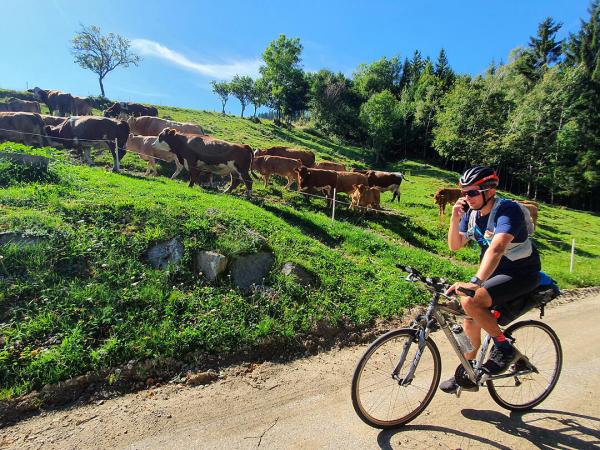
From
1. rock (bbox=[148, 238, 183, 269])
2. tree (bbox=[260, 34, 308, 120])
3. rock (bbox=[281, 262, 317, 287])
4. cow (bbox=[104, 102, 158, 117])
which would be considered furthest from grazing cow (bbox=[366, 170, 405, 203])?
tree (bbox=[260, 34, 308, 120])

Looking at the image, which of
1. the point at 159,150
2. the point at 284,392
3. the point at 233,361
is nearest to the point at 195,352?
the point at 233,361

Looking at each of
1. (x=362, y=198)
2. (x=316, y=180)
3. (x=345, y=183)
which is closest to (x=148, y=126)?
(x=316, y=180)

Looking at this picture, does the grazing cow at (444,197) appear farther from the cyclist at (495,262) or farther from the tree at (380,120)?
the tree at (380,120)

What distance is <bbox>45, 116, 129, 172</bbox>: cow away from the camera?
16188mm

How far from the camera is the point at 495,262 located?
11.2 feet

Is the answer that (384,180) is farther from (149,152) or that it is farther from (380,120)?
(380,120)

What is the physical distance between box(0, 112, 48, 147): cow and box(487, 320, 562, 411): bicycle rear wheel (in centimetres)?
1938

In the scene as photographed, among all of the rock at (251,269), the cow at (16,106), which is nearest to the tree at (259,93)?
the cow at (16,106)

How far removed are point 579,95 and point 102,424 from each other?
51.5 m

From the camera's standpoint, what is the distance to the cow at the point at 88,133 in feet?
53.1

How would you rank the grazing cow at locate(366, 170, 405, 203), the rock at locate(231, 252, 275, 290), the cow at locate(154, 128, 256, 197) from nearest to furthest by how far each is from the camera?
the rock at locate(231, 252, 275, 290) < the cow at locate(154, 128, 256, 197) < the grazing cow at locate(366, 170, 405, 203)

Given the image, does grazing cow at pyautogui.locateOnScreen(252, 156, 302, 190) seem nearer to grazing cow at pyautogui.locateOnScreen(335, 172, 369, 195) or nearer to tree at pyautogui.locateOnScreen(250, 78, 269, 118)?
grazing cow at pyautogui.locateOnScreen(335, 172, 369, 195)

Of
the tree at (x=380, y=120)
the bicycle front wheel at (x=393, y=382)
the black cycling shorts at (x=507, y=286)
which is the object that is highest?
the tree at (x=380, y=120)

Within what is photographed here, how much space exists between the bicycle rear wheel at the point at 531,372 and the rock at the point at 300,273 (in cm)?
354
